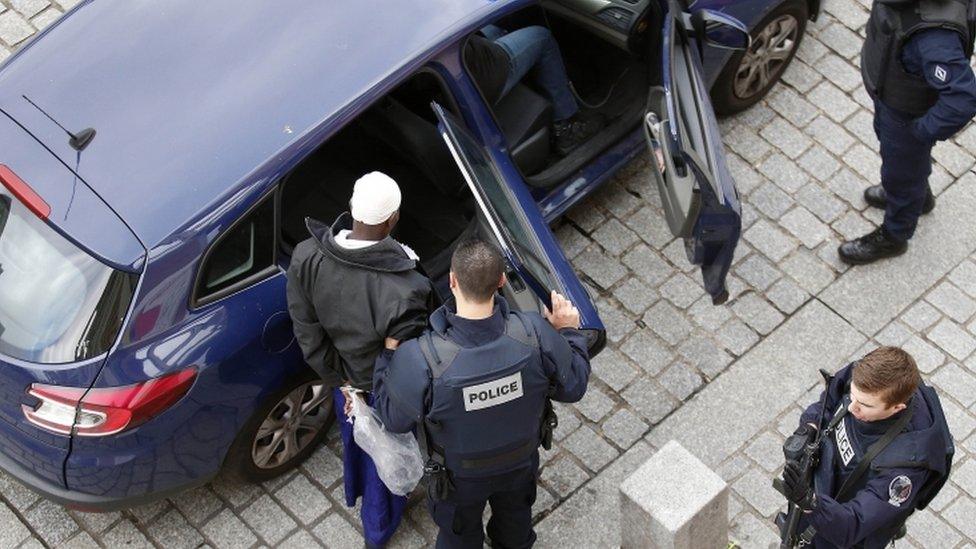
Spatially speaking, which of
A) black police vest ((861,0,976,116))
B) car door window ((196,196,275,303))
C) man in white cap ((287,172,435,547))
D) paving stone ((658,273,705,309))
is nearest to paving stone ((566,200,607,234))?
paving stone ((658,273,705,309))

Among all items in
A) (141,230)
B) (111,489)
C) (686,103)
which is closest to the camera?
(141,230)

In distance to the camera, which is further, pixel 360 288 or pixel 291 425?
pixel 291 425

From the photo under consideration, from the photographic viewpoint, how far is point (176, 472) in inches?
221

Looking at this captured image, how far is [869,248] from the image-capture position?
6883 millimetres

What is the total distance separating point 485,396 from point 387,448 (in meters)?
0.81

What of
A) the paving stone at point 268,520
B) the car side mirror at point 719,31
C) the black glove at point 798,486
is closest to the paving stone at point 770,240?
the car side mirror at point 719,31

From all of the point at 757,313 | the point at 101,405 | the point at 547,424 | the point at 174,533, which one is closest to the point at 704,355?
the point at 757,313

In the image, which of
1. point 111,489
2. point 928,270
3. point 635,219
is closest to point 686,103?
point 635,219

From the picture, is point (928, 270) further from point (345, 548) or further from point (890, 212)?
point (345, 548)


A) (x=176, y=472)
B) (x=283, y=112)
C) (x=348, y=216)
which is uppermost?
(x=283, y=112)

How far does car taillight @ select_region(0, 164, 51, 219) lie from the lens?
204 inches

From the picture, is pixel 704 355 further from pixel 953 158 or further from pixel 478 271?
pixel 478 271

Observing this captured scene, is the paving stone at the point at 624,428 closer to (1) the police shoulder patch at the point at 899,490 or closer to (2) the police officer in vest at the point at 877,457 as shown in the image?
(2) the police officer in vest at the point at 877,457

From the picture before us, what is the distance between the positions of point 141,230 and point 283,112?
2.31 feet
